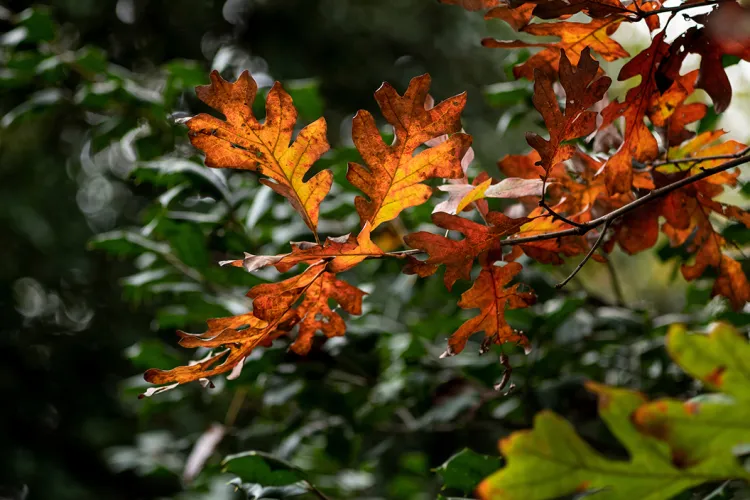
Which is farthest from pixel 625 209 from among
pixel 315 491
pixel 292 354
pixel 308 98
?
pixel 308 98

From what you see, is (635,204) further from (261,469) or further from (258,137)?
(261,469)

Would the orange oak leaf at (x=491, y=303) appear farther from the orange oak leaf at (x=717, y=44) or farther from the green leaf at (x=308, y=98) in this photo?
Answer: the green leaf at (x=308, y=98)

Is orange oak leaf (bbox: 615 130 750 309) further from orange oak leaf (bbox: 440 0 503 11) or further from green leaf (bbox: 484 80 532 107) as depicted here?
green leaf (bbox: 484 80 532 107)

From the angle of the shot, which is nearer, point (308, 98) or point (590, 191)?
point (590, 191)

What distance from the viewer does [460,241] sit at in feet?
1.74

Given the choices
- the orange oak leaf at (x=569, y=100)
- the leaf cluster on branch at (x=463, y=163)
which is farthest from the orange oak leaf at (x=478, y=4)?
the orange oak leaf at (x=569, y=100)

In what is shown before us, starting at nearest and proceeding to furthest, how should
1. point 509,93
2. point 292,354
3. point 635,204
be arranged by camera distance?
point 635,204
point 292,354
point 509,93

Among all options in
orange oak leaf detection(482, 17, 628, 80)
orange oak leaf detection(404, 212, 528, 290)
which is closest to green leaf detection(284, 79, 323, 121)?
orange oak leaf detection(482, 17, 628, 80)

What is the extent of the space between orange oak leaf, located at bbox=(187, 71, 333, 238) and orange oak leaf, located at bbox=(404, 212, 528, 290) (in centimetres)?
10

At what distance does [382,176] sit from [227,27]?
3.81m

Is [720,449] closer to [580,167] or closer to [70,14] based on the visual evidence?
[580,167]

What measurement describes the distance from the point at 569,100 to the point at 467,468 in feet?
1.35

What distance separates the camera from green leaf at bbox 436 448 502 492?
0.70 metres

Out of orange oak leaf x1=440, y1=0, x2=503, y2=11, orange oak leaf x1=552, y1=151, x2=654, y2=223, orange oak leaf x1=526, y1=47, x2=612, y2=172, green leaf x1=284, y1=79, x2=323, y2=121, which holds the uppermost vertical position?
orange oak leaf x1=440, y1=0, x2=503, y2=11
